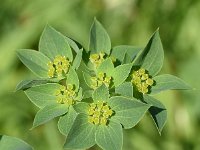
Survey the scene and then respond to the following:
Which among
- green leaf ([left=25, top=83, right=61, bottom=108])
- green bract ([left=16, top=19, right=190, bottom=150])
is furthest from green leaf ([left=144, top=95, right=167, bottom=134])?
green leaf ([left=25, top=83, right=61, bottom=108])

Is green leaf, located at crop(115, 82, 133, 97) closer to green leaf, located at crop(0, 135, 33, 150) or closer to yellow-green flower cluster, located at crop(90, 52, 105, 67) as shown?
yellow-green flower cluster, located at crop(90, 52, 105, 67)

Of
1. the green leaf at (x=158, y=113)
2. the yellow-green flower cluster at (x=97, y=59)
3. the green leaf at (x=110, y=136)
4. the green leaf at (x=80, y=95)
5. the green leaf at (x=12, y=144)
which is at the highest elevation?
the yellow-green flower cluster at (x=97, y=59)

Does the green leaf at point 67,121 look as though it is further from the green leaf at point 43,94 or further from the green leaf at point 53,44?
the green leaf at point 53,44

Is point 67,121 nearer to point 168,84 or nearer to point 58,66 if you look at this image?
point 58,66

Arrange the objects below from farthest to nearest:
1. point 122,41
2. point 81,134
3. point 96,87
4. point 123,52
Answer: point 122,41
point 123,52
point 96,87
point 81,134

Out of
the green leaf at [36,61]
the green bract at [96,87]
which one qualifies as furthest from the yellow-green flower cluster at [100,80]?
the green leaf at [36,61]

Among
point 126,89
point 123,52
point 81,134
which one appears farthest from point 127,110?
point 123,52

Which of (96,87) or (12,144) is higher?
(96,87)
